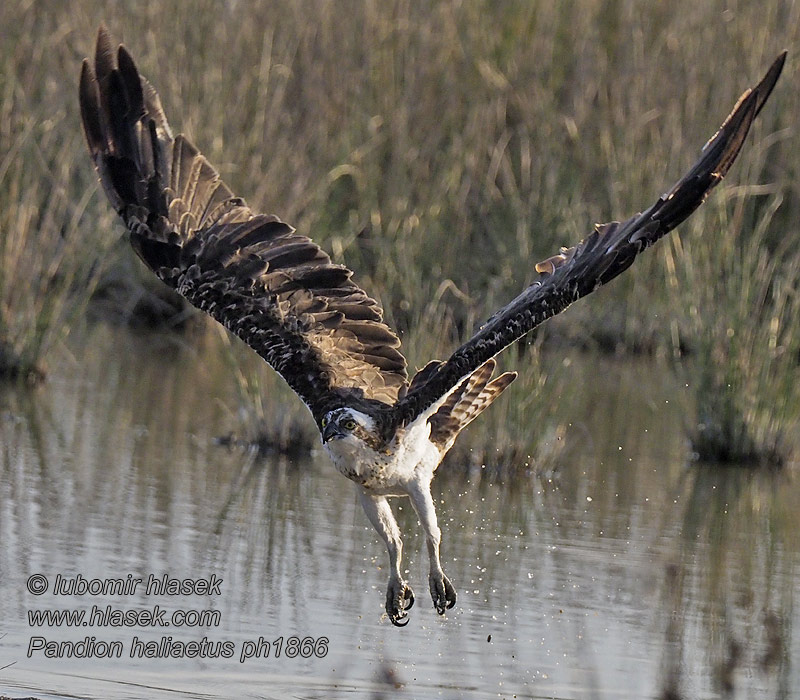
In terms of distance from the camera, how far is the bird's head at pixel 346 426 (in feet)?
25.5

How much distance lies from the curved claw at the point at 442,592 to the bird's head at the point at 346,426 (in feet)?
2.36

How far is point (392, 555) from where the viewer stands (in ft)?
26.2

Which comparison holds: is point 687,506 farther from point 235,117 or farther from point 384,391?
point 235,117

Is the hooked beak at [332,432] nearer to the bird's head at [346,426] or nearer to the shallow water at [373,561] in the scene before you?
the bird's head at [346,426]

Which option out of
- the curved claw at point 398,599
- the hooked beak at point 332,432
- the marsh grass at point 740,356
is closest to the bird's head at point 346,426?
the hooked beak at point 332,432

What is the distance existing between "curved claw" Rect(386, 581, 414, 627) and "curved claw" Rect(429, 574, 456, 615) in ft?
0.38

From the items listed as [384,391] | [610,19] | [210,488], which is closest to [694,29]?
[610,19]

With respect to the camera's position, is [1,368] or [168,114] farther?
[168,114]

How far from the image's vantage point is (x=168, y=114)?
16469 millimetres

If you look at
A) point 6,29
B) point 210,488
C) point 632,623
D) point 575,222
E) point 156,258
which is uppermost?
point 6,29

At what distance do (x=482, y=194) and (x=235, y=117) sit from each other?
8.30 feet

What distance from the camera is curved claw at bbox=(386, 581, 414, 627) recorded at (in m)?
7.88

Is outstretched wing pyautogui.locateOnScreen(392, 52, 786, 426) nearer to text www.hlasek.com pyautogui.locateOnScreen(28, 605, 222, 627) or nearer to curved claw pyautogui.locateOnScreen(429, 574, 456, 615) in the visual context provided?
curved claw pyautogui.locateOnScreen(429, 574, 456, 615)

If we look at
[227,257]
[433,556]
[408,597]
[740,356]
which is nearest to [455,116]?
[740,356]
